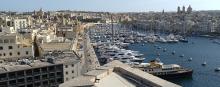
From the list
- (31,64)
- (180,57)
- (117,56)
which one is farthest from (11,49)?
(180,57)

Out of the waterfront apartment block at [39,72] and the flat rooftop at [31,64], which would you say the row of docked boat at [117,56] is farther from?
the waterfront apartment block at [39,72]

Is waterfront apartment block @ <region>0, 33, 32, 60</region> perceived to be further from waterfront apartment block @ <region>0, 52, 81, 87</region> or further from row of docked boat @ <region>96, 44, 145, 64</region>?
row of docked boat @ <region>96, 44, 145, 64</region>

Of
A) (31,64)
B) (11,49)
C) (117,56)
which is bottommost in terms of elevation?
(117,56)

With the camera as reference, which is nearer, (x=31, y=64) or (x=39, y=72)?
(x=39, y=72)

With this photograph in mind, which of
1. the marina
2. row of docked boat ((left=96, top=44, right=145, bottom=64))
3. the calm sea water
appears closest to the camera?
the calm sea water

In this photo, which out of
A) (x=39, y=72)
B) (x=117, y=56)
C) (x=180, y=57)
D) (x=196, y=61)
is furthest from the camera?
(x=180, y=57)

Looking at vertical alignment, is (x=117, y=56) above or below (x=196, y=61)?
above

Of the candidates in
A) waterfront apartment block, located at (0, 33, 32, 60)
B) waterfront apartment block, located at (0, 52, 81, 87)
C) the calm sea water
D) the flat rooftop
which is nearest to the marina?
the calm sea water

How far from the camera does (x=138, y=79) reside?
11125mm

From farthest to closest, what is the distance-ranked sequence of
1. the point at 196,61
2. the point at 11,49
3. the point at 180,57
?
the point at 180,57 → the point at 196,61 → the point at 11,49

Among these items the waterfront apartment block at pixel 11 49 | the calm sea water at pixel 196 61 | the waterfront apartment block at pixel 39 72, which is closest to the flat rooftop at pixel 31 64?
the waterfront apartment block at pixel 39 72

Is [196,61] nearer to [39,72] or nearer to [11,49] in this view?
[11,49]

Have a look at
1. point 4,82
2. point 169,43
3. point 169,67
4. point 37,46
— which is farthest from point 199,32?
point 4,82

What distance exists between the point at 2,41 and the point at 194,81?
37.4 ft
